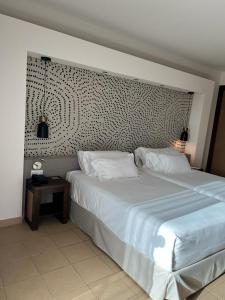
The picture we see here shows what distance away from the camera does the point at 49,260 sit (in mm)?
2043

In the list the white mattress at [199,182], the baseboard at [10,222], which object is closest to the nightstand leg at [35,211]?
the baseboard at [10,222]

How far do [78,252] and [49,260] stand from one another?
0.29 meters

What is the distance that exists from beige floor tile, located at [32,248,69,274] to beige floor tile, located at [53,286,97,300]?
1.00 feet

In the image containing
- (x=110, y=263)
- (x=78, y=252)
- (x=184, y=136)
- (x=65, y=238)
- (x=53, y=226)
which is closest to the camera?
(x=110, y=263)

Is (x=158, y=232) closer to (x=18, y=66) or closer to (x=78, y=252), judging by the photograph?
(x=78, y=252)

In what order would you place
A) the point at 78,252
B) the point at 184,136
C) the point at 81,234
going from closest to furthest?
the point at 78,252 → the point at 81,234 → the point at 184,136

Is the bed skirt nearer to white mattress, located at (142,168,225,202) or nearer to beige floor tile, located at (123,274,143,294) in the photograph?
beige floor tile, located at (123,274,143,294)

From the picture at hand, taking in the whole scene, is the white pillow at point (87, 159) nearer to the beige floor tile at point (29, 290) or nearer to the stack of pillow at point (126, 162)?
the stack of pillow at point (126, 162)

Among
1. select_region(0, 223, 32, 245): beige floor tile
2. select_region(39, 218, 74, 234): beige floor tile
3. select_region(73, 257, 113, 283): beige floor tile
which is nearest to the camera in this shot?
select_region(73, 257, 113, 283): beige floor tile

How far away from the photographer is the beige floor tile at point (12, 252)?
2.03 m

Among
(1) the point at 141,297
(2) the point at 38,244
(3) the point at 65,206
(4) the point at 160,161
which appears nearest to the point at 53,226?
(3) the point at 65,206

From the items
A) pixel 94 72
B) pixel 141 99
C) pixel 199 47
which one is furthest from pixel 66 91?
pixel 199 47

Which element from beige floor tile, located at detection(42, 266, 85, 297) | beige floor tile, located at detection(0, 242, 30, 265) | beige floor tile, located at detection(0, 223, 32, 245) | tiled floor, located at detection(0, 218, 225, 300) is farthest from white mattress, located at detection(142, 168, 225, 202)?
beige floor tile, located at detection(0, 242, 30, 265)

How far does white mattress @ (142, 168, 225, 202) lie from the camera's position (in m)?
2.58
